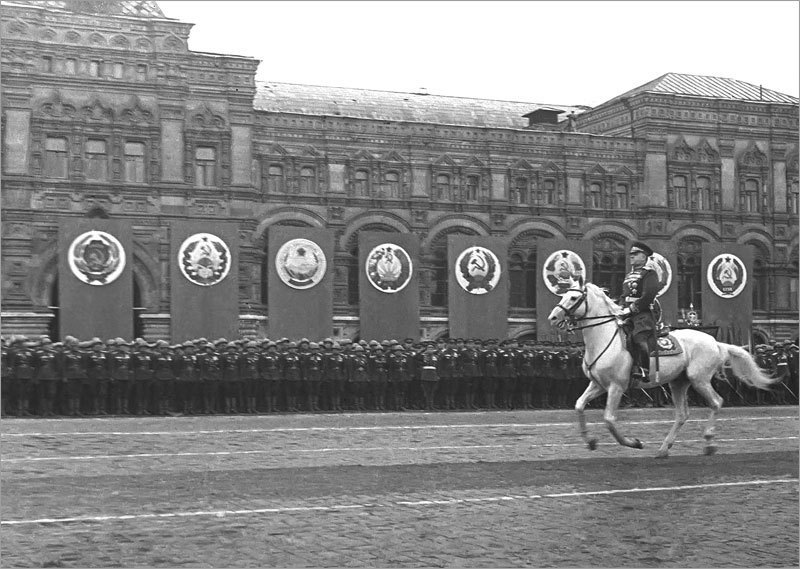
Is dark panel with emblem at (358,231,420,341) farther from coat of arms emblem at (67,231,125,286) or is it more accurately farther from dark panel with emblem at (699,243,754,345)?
dark panel with emblem at (699,243,754,345)

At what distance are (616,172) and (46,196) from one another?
63.7 ft

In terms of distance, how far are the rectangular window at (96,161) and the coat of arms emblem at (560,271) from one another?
1442 centimetres

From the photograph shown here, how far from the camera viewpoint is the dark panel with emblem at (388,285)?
37.5m

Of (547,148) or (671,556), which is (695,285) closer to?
(547,148)

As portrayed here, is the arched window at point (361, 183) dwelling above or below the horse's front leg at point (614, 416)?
above

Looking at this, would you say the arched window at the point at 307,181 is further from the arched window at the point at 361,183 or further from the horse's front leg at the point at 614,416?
the horse's front leg at the point at 614,416

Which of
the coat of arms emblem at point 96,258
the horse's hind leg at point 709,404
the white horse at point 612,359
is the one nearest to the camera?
the white horse at point 612,359

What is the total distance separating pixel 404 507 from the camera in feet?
29.5

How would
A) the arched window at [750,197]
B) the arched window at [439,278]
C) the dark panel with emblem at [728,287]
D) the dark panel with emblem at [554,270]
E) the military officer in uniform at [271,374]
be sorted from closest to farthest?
the military officer in uniform at [271,374] < the arched window at [439,278] < the dark panel with emblem at [554,270] < the dark panel with emblem at [728,287] < the arched window at [750,197]

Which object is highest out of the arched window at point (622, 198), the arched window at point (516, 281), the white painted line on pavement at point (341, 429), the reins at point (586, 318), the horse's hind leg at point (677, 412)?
the arched window at point (622, 198)

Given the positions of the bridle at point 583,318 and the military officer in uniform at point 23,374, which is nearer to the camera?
the bridle at point 583,318

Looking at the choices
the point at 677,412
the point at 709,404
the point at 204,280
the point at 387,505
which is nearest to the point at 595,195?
the point at 204,280

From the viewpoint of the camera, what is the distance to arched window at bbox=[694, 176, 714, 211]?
4312cm

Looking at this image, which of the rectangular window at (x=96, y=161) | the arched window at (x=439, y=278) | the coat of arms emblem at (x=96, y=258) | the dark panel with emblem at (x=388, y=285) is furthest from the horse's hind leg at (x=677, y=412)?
the arched window at (x=439, y=278)
